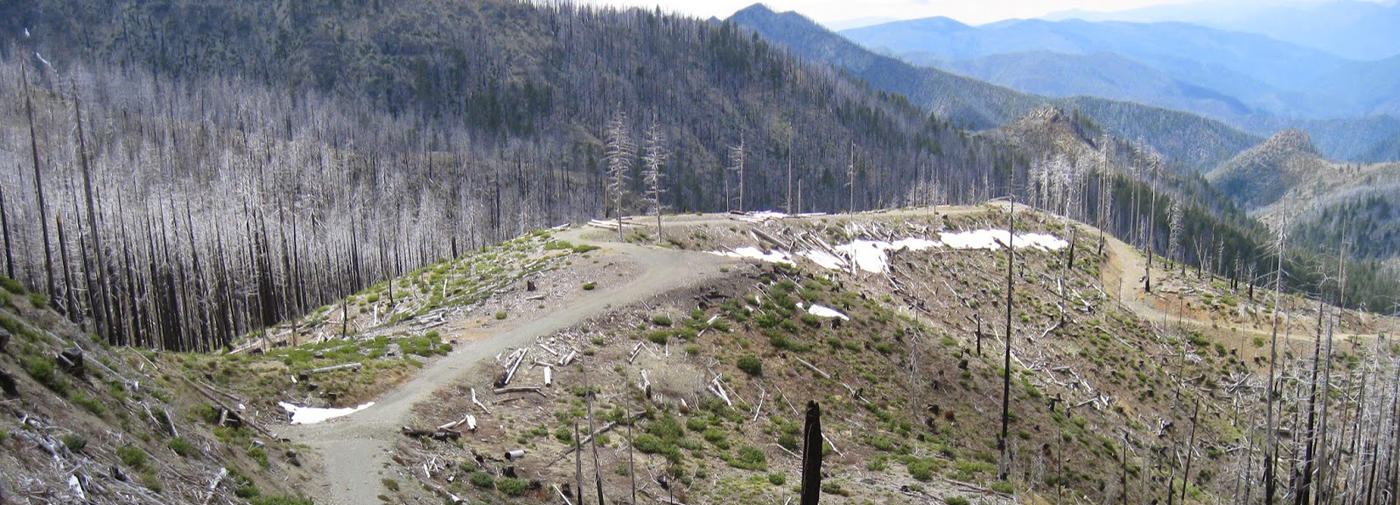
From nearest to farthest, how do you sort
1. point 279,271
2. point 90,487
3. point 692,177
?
point 90,487 → point 279,271 → point 692,177

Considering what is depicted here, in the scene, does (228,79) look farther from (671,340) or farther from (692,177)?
(671,340)

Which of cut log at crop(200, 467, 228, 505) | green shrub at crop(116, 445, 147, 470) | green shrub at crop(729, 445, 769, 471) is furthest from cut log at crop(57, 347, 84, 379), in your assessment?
green shrub at crop(729, 445, 769, 471)

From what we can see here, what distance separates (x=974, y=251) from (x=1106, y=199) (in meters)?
114

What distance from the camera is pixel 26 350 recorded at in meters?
16.6

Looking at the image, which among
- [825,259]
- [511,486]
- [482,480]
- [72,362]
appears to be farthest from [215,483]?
[825,259]

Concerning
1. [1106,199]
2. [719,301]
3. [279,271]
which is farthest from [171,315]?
[1106,199]

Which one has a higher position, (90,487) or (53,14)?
(53,14)

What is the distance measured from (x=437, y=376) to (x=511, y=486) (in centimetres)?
924

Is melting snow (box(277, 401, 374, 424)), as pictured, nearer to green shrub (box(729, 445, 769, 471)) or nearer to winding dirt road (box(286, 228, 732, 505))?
winding dirt road (box(286, 228, 732, 505))

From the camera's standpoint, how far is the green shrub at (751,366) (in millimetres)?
39594

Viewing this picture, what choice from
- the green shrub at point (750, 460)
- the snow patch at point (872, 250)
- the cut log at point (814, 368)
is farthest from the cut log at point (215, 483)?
the snow patch at point (872, 250)

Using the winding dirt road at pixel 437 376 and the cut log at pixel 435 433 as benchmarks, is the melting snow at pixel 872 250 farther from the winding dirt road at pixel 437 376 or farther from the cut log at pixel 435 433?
the cut log at pixel 435 433

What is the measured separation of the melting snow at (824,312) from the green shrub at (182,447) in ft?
116

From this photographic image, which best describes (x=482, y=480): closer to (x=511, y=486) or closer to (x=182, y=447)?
(x=511, y=486)
